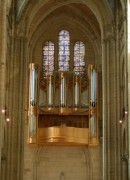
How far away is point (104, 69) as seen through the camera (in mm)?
37844

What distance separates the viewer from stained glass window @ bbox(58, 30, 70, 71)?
1788 inches

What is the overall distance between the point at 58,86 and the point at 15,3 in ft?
25.0

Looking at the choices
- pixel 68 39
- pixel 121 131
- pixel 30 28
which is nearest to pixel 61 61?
pixel 68 39

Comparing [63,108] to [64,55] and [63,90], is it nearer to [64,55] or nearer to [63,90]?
[63,90]

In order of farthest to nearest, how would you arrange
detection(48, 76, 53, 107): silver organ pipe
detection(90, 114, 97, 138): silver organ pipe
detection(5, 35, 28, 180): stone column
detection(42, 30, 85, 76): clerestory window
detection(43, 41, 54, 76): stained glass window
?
detection(42, 30, 85, 76): clerestory window → detection(43, 41, 54, 76): stained glass window → detection(48, 76, 53, 107): silver organ pipe → detection(90, 114, 97, 138): silver organ pipe → detection(5, 35, 28, 180): stone column

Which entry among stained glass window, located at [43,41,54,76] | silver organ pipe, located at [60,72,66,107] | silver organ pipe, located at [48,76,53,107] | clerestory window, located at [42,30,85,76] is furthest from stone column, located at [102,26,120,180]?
stained glass window, located at [43,41,54,76]

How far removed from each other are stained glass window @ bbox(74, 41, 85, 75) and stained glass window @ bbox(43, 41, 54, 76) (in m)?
1.80

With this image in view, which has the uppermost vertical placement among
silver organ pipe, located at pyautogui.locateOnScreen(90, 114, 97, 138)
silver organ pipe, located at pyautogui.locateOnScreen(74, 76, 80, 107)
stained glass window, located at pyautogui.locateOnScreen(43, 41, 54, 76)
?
stained glass window, located at pyautogui.locateOnScreen(43, 41, 54, 76)

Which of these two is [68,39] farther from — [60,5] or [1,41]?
[1,41]

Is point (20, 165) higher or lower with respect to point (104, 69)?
lower

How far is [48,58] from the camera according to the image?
45.5m

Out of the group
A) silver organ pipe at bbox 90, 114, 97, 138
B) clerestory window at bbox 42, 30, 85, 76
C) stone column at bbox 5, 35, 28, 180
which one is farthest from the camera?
clerestory window at bbox 42, 30, 85, 76

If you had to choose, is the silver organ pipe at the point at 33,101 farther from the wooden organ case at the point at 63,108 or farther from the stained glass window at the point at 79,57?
the stained glass window at the point at 79,57

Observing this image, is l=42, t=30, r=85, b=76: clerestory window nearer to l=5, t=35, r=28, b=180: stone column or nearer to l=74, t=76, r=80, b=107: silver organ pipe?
l=74, t=76, r=80, b=107: silver organ pipe
